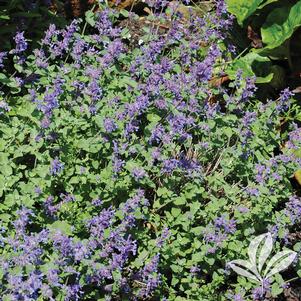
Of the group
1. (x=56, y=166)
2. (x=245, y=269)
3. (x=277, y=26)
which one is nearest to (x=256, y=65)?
(x=277, y=26)

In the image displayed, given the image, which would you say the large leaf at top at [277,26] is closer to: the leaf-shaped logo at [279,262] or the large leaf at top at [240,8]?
the large leaf at top at [240,8]

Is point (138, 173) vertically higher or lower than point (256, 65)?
higher

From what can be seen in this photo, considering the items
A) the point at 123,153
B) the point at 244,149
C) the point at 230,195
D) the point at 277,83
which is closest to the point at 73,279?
the point at 123,153

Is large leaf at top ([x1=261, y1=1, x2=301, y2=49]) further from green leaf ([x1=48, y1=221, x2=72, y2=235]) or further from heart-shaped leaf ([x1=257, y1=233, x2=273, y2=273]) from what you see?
green leaf ([x1=48, y1=221, x2=72, y2=235])

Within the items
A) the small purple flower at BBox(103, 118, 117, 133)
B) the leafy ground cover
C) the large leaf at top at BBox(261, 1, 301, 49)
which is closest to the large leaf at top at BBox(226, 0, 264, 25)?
the large leaf at top at BBox(261, 1, 301, 49)

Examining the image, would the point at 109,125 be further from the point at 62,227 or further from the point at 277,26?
the point at 277,26

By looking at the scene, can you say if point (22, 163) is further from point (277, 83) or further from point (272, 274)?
point (277, 83)

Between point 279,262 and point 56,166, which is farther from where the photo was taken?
point 279,262
